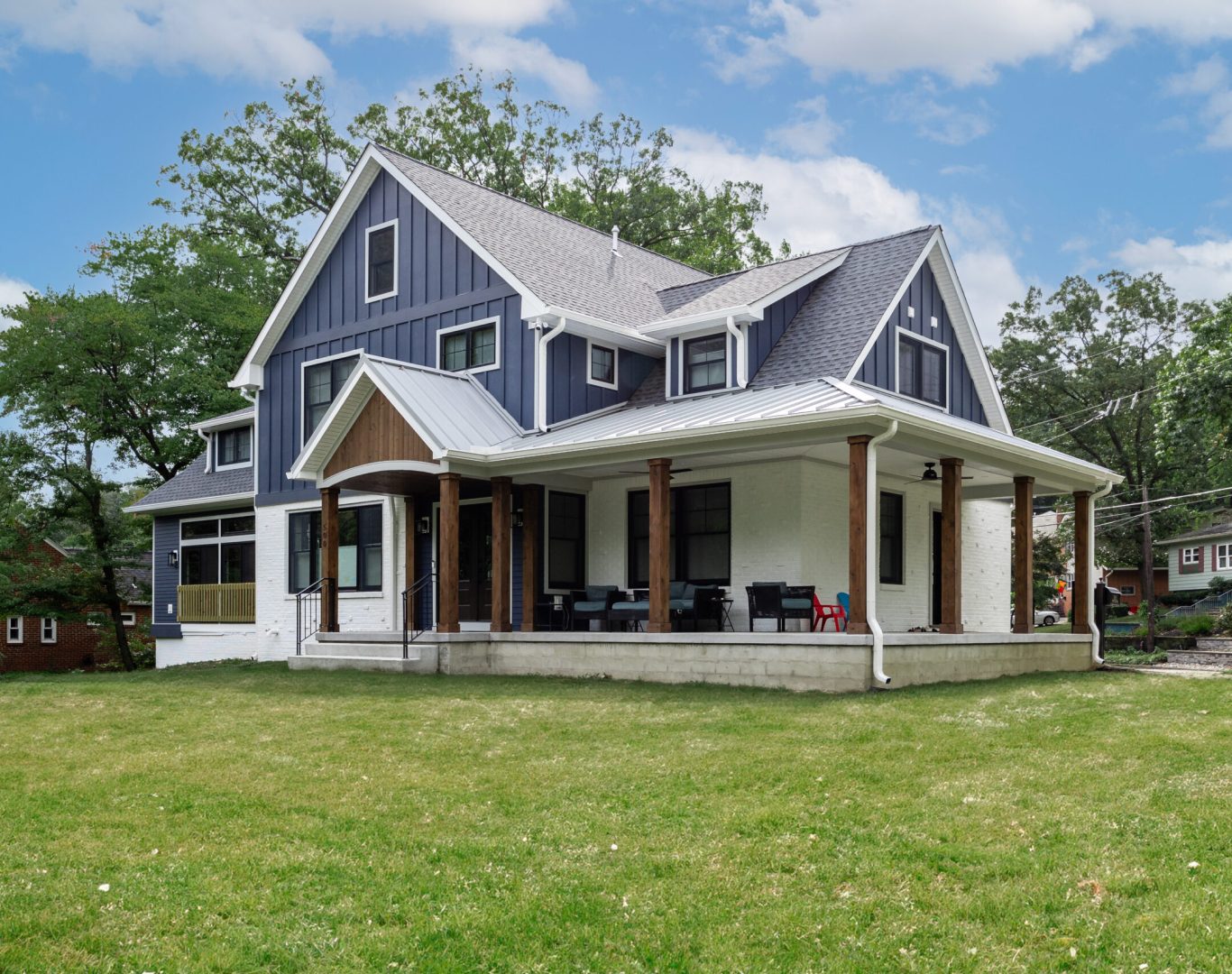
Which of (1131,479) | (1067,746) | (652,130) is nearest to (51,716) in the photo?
(1067,746)

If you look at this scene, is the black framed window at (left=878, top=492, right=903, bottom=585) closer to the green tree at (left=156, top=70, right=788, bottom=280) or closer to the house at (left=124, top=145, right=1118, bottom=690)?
the house at (left=124, top=145, right=1118, bottom=690)

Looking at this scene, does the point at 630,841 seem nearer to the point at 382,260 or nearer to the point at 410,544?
the point at 410,544

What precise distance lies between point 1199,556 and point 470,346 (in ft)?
139

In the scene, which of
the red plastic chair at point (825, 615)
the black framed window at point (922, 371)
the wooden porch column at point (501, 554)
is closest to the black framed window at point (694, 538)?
the red plastic chair at point (825, 615)

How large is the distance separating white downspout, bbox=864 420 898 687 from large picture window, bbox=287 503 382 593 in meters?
9.47

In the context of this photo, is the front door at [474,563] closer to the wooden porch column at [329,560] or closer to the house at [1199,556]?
the wooden porch column at [329,560]

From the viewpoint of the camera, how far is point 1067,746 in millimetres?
9227

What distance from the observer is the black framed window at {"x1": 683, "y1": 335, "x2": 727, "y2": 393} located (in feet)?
61.0

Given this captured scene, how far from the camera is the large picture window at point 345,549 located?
68.0 feet

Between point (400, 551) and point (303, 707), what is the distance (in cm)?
792

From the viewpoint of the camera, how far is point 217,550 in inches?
972

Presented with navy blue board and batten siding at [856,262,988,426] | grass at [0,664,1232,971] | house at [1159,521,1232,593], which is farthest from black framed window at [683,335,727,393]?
house at [1159,521,1232,593]

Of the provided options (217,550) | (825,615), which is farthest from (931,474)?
(217,550)

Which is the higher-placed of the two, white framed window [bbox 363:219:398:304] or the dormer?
white framed window [bbox 363:219:398:304]
